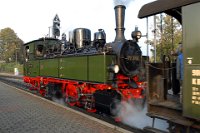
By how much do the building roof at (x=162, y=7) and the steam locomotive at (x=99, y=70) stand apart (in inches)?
135

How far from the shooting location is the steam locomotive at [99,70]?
9508mm

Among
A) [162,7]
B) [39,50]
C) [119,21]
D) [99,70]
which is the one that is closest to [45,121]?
[99,70]

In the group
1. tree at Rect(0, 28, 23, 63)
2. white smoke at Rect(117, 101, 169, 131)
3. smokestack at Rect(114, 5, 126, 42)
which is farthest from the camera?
tree at Rect(0, 28, 23, 63)

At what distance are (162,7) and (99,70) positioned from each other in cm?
445

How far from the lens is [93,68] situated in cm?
1009

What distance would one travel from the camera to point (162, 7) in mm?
5586

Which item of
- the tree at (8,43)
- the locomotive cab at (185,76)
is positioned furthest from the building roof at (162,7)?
the tree at (8,43)

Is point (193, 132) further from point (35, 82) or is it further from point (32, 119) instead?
point (35, 82)

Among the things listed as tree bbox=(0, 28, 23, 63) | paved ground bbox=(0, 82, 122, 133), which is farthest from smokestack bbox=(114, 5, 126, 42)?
tree bbox=(0, 28, 23, 63)

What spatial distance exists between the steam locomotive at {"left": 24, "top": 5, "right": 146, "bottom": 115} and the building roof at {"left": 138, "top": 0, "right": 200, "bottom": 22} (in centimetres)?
344

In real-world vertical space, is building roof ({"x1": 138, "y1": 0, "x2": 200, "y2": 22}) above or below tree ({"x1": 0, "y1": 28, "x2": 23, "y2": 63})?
below

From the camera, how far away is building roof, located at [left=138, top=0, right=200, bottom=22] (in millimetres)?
5260

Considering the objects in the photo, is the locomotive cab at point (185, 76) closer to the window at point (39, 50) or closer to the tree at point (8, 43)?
the window at point (39, 50)

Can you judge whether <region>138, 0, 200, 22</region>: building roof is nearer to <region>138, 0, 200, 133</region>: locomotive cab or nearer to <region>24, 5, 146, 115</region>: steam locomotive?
<region>138, 0, 200, 133</region>: locomotive cab
